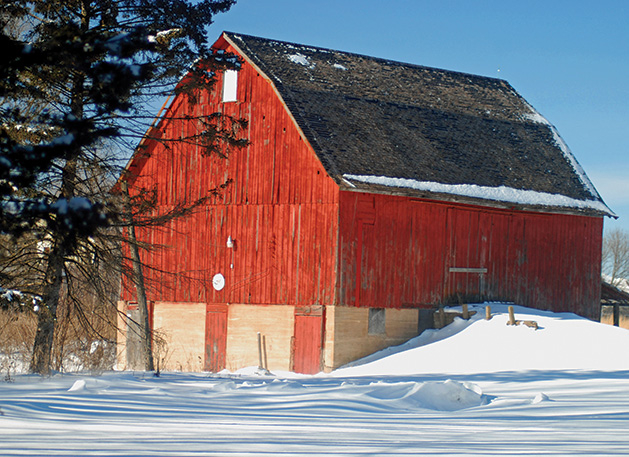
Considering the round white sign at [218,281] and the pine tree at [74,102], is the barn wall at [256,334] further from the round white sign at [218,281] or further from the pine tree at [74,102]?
the pine tree at [74,102]

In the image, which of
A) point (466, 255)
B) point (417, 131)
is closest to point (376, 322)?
point (466, 255)

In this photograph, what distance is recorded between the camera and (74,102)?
46.2 ft

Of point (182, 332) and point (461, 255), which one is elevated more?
point (461, 255)

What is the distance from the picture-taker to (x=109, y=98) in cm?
908

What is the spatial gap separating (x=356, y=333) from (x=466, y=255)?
4.38 meters

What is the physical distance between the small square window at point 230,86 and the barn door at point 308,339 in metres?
6.40

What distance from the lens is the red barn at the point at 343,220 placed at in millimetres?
21953

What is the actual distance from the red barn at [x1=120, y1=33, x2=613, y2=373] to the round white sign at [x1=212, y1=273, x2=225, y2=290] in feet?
0.15

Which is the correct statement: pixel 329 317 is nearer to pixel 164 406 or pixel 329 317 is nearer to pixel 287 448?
pixel 164 406

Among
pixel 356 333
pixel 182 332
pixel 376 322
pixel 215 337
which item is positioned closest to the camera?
pixel 356 333

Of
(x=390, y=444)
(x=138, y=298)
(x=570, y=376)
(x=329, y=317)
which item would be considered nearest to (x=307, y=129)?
(x=329, y=317)

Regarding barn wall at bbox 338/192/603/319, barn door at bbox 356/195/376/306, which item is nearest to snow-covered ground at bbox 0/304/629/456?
barn door at bbox 356/195/376/306

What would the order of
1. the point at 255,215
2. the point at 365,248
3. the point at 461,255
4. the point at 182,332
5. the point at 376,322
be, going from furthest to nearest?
the point at 182,332 < the point at 461,255 < the point at 255,215 < the point at 376,322 < the point at 365,248

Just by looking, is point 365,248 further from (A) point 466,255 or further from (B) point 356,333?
(A) point 466,255
